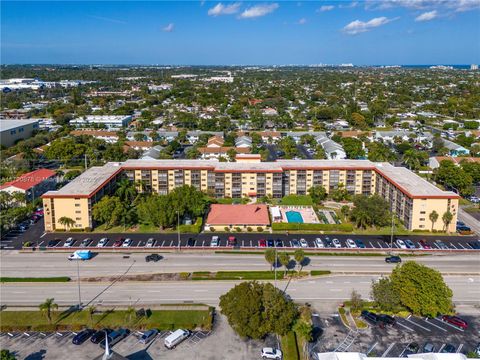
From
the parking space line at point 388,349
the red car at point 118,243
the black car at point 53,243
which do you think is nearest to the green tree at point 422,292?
the parking space line at point 388,349

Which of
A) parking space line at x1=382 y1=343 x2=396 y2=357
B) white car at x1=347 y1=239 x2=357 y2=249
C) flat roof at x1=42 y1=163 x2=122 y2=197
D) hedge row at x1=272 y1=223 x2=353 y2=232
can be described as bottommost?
parking space line at x1=382 y1=343 x2=396 y2=357

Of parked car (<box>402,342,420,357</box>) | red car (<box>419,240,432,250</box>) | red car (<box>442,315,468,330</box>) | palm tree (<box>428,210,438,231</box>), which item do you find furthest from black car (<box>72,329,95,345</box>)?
palm tree (<box>428,210,438,231</box>)

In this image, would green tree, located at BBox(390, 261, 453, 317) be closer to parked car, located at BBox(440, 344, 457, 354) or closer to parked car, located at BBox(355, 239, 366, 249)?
parked car, located at BBox(440, 344, 457, 354)

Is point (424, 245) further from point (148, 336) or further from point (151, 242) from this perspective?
point (148, 336)

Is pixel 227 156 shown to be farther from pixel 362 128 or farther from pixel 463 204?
pixel 362 128

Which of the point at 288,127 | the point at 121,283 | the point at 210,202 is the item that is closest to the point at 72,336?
the point at 121,283

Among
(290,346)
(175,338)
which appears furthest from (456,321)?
(175,338)

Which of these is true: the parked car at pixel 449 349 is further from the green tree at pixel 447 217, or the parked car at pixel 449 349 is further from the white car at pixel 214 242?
the white car at pixel 214 242
